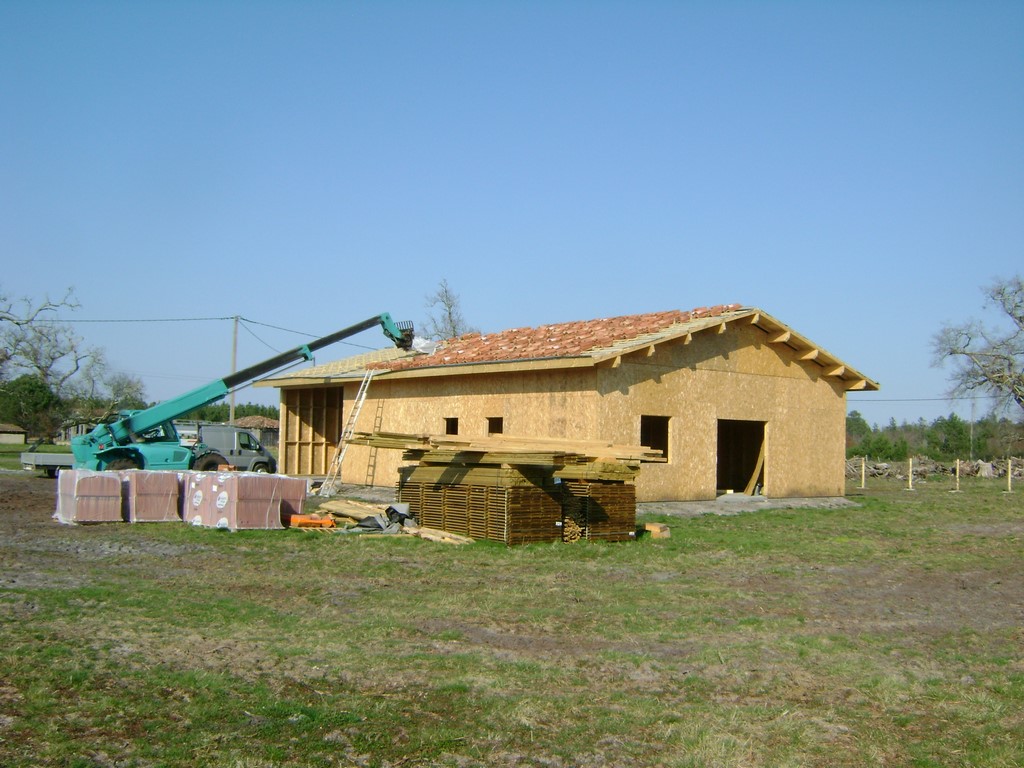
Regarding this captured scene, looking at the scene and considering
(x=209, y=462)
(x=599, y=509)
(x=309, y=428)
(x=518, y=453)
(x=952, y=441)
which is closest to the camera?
(x=518, y=453)

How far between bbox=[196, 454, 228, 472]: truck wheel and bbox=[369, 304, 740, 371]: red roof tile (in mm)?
4910

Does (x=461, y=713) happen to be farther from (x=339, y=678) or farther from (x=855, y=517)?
(x=855, y=517)

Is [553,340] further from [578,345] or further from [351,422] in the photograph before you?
[351,422]

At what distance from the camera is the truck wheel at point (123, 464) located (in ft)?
73.9

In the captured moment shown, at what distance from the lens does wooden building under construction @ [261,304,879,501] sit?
2022 cm

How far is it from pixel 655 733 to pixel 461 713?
129cm

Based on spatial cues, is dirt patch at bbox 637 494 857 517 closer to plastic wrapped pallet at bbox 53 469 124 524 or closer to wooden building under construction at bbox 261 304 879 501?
wooden building under construction at bbox 261 304 879 501

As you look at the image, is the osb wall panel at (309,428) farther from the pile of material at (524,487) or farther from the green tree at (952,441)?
the green tree at (952,441)

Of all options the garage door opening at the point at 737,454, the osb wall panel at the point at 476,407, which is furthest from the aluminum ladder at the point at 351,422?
the garage door opening at the point at 737,454

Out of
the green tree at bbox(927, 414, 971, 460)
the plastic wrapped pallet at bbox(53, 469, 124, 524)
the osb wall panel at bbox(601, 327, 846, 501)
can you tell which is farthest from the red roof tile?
the green tree at bbox(927, 414, 971, 460)

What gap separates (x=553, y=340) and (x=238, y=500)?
9.53m

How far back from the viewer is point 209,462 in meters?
24.2

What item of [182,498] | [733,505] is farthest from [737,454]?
[182,498]

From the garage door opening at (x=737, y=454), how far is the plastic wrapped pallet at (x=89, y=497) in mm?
17039
